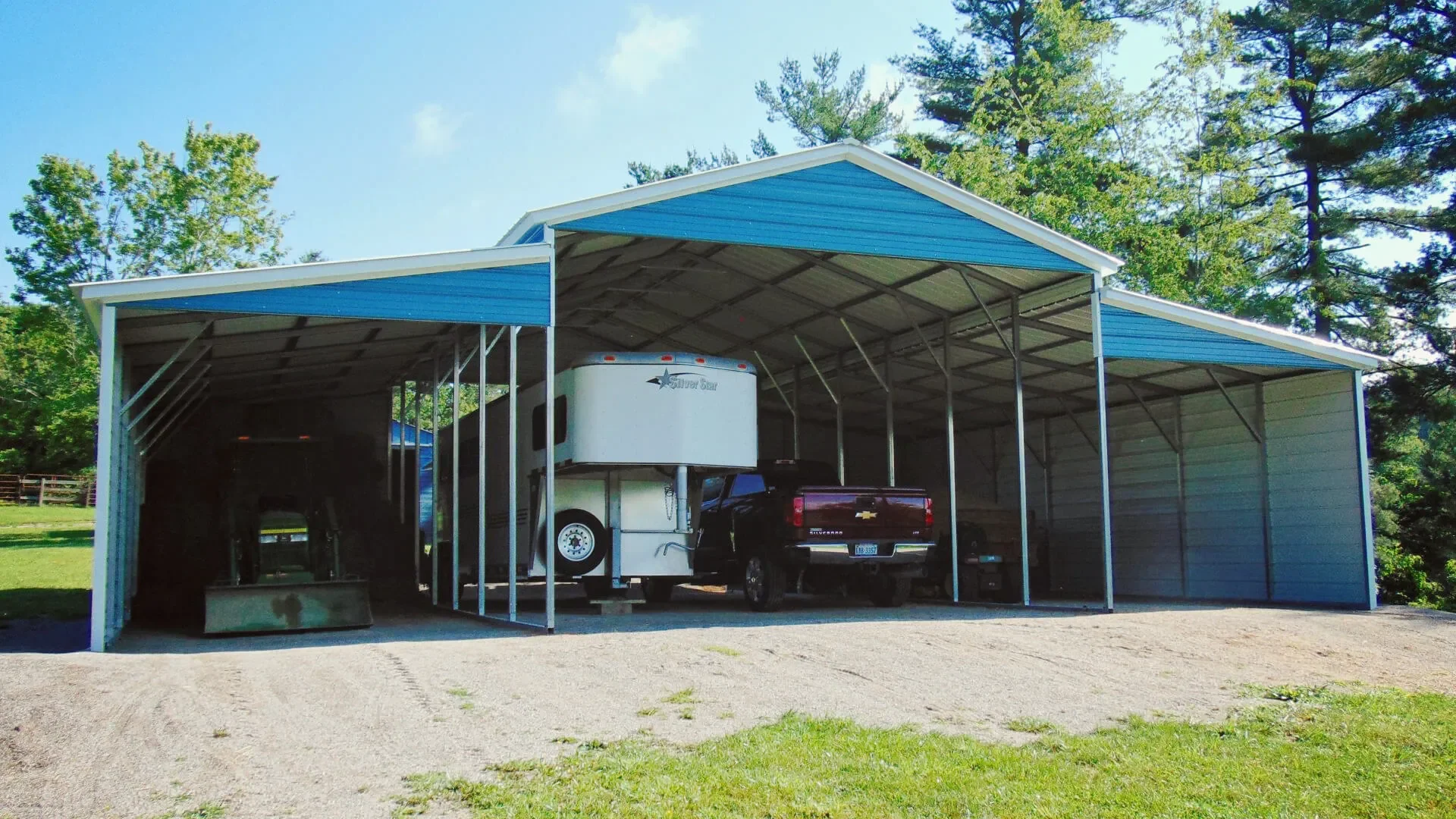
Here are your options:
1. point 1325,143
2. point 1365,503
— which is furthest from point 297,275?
point 1325,143

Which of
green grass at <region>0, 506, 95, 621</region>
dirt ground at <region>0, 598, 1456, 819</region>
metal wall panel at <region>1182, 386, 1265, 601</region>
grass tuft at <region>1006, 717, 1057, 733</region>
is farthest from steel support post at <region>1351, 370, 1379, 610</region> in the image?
green grass at <region>0, 506, 95, 621</region>

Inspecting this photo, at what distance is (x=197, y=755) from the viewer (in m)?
6.43

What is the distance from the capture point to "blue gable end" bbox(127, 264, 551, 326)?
1124cm

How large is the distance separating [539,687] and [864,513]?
6299 millimetres

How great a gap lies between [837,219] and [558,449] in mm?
4426

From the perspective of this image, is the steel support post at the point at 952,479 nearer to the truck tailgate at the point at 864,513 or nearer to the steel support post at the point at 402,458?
the truck tailgate at the point at 864,513

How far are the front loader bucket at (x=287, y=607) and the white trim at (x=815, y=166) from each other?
4296mm

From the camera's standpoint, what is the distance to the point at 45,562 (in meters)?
23.4

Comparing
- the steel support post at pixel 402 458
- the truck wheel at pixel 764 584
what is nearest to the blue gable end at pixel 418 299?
the truck wheel at pixel 764 584

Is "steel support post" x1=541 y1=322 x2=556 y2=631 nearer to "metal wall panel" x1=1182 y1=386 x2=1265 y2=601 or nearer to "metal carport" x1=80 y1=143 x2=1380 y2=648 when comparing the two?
"metal carport" x1=80 y1=143 x2=1380 y2=648

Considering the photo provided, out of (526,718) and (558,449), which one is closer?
(526,718)

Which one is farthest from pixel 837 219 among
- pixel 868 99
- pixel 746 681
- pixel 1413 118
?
pixel 868 99

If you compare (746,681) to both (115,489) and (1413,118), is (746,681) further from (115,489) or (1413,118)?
(1413,118)

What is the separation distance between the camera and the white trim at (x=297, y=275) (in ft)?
35.3
